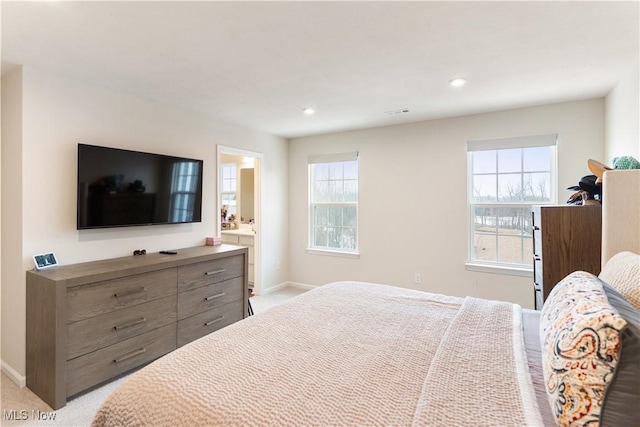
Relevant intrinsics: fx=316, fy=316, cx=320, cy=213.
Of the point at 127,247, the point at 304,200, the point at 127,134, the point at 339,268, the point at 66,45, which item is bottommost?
the point at 339,268

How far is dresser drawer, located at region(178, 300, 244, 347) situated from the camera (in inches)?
113

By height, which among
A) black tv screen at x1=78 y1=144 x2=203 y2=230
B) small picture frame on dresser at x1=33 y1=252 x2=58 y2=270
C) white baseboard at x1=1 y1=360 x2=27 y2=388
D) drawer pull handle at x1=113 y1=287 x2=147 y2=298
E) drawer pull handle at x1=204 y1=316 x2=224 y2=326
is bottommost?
white baseboard at x1=1 y1=360 x2=27 y2=388

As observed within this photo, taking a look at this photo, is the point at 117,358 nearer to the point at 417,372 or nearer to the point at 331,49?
Result: the point at 417,372

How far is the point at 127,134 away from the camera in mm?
2965

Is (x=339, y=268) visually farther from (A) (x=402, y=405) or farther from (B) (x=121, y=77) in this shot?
(A) (x=402, y=405)

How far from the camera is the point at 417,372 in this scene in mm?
1119

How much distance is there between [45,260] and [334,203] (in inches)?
131

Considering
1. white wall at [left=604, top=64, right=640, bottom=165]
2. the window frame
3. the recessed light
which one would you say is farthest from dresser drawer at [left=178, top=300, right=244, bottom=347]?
white wall at [left=604, top=64, right=640, bottom=165]

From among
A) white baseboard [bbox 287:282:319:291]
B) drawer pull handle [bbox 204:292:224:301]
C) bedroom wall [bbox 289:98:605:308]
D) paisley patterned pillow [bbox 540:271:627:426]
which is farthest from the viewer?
white baseboard [bbox 287:282:319:291]

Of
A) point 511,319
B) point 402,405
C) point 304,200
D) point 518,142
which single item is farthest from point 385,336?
point 304,200

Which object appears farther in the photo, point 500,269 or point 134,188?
point 500,269

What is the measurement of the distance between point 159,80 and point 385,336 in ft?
8.57

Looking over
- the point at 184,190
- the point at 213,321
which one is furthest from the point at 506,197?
the point at 184,190

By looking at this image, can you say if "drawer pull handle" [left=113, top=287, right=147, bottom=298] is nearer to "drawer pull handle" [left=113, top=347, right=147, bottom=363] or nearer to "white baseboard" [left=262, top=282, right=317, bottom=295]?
"drawer pull handle" [left=113, top=347, right=147, bottom=363]
